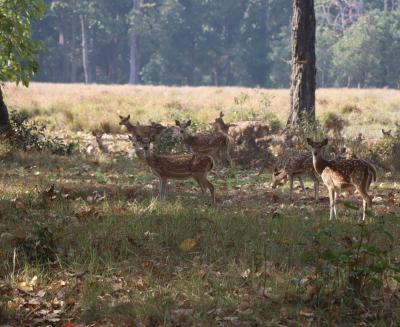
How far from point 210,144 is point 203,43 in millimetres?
62672

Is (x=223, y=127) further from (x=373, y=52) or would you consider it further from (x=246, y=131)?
(x=373, y=52)

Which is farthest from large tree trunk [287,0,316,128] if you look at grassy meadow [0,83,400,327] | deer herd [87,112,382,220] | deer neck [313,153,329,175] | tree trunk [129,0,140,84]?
tree trunk [129,0,140,84]

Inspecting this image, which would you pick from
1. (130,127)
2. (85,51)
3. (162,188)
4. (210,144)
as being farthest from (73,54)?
(162,188)

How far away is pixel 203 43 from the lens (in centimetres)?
7662

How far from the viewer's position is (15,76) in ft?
40.8

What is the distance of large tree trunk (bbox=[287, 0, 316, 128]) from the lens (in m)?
16.9

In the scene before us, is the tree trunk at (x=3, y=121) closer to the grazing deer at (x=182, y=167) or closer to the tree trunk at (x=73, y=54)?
the grazing deer at (x=182, y=167)

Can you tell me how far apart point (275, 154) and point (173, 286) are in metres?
9.20

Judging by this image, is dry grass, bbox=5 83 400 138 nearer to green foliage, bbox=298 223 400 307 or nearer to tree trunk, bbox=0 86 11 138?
tree trunk, bbox=0 86 11 138

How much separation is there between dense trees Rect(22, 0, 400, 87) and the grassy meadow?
60.1m

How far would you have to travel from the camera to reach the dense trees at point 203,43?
232 feet

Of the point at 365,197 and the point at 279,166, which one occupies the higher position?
the point at 365,197

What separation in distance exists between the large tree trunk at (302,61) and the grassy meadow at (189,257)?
502cm

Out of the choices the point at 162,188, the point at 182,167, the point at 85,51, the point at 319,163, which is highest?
the point at 85,51
